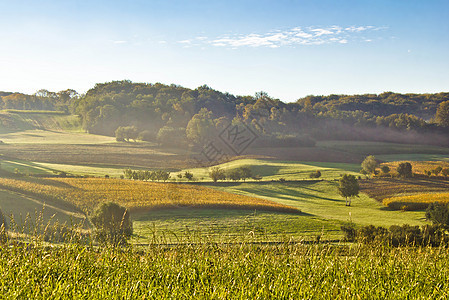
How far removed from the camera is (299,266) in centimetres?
563

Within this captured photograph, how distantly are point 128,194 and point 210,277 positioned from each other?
99.3ft

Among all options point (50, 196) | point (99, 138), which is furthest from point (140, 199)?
point (99, 138)

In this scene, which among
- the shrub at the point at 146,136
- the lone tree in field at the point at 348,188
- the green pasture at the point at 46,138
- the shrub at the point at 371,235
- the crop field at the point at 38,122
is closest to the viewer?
the shrub at the point at 371,235

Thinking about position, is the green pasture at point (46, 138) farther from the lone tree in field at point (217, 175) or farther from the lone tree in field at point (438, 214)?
the lone tree in field at point (438, 214)

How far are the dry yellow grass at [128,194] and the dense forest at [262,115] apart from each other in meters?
38.1

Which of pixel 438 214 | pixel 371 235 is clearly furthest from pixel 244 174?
pixel 371 235

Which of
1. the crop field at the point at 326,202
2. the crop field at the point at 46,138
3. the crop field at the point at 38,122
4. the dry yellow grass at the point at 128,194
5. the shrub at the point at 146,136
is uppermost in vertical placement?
the crop field at the point at 38,122

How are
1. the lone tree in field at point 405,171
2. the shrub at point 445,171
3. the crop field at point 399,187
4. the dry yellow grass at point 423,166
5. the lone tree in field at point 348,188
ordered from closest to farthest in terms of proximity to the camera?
the crop field at point 399,187 → the lone tree in field at point 348,188 → the lone tree in field at point 405,171 → the shrub at point 445,171 → the dry yellow grass at point 423,166

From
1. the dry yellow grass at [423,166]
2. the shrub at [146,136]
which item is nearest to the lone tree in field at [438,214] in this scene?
the dry yellow grass at [423,166]

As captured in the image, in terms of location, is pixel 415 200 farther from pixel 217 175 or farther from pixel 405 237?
pixel 217 175

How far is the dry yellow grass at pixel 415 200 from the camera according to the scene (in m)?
31.5

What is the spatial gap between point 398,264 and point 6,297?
19.0 ft

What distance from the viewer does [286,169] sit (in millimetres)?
55156

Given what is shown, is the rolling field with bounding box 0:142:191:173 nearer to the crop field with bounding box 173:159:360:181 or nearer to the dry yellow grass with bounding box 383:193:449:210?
the crop field with bounding box 173:159:360:181
